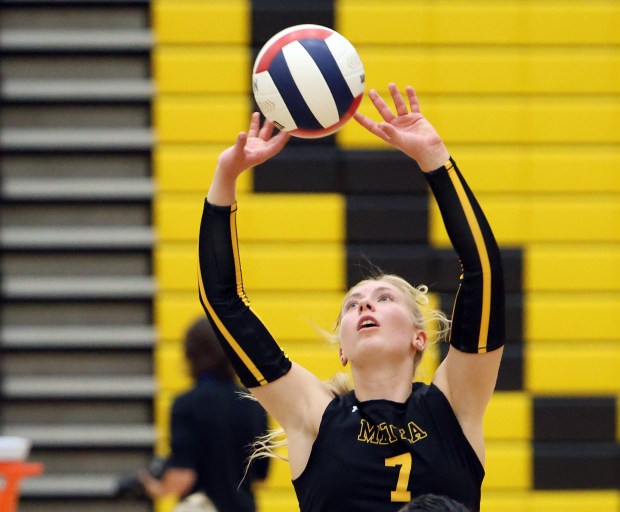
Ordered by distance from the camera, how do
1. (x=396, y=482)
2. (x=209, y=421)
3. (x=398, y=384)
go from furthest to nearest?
(x=209, y=421) < (x=398, y=384) < (x=396, y=482)

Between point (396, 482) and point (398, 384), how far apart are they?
27cm

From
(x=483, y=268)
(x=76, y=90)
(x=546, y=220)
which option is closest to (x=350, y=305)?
(x=483, y=268)

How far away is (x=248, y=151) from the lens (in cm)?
288

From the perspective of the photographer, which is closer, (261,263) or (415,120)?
(415,120)

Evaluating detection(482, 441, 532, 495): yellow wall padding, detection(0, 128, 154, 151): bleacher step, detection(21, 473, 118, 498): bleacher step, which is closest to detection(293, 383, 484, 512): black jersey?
detection(482, 441, 532, 495): yellow wall padding

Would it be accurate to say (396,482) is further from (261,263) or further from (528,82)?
(528,82)

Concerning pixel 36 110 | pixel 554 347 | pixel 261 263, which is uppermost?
pixel 36 110

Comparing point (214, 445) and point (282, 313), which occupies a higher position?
point (282, 313)

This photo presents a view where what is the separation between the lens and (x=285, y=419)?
2857mm

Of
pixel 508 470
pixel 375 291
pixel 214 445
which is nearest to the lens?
pixel 375 291

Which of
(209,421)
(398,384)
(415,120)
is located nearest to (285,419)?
(398,384)

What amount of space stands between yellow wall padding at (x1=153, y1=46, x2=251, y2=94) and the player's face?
3252 mm

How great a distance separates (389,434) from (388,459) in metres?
0.06

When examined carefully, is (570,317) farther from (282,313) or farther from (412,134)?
(412,134)
